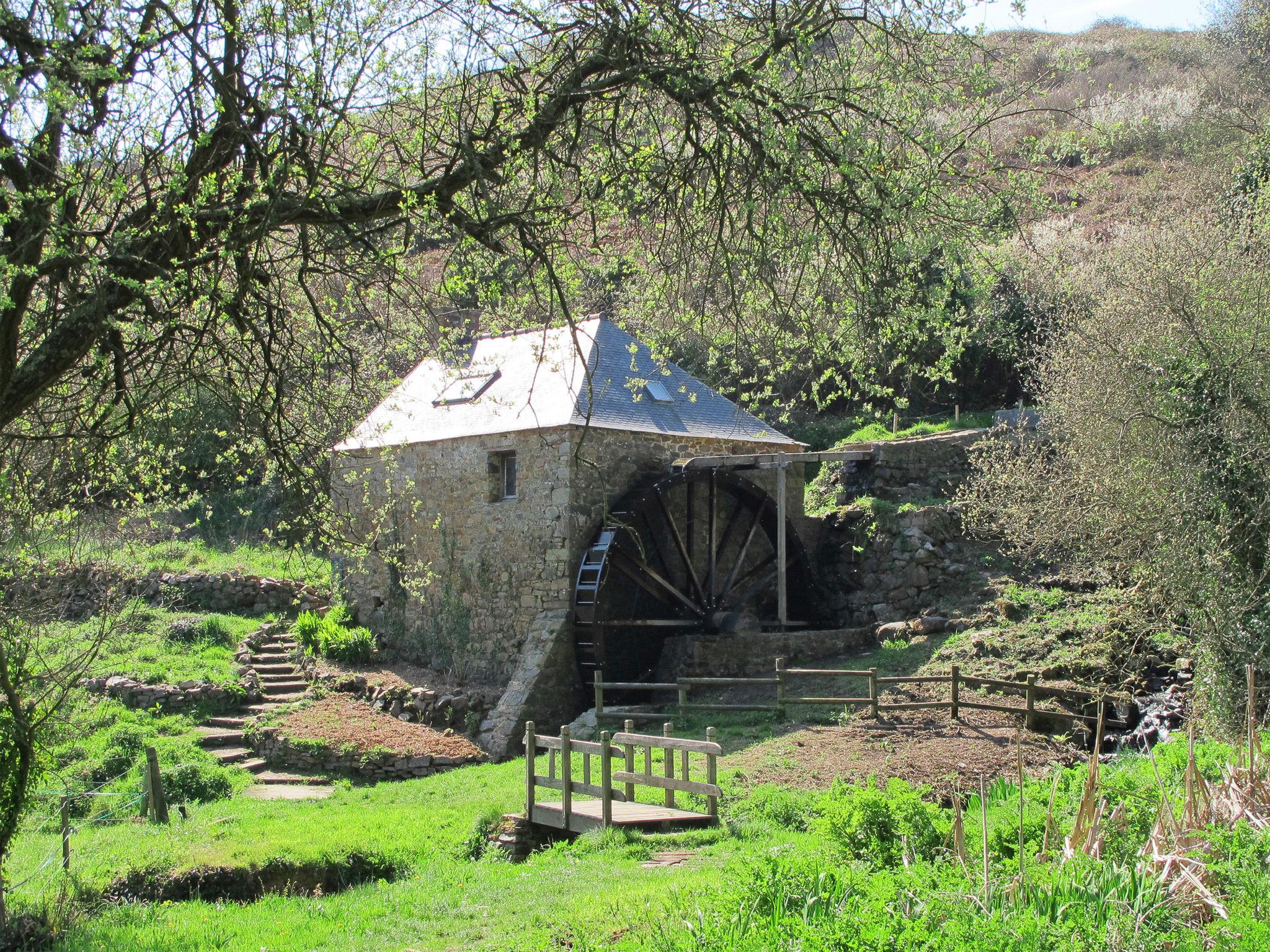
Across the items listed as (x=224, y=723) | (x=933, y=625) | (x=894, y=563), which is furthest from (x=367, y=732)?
(x=894, y=563)

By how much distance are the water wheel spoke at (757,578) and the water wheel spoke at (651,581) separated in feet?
3.01

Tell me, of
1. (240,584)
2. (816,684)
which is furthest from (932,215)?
(240,584)

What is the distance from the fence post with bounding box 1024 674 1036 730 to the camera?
10.5 m

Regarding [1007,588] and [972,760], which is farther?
[1007,588]

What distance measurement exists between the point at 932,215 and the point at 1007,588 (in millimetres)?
9209

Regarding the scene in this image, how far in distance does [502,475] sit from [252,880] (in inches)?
300

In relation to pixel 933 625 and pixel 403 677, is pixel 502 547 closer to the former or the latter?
pixel 403 677

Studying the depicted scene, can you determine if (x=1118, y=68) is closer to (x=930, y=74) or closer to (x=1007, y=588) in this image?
(x=1007, y=588)

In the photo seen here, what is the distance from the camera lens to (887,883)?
3.96 m

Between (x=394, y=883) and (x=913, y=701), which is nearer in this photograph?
(x=394, y=883)

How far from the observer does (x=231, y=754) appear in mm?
12820

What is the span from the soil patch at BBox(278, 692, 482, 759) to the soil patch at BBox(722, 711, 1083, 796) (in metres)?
4.31

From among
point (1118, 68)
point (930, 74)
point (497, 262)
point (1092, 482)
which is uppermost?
point (1118, 68)

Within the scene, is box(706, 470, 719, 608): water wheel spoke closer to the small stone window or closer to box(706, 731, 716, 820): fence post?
the small stone window
